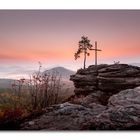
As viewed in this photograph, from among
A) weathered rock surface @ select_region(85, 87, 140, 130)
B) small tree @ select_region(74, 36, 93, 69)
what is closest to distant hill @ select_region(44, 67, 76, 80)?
small tree @ select_region(74, 36, 93, 69)

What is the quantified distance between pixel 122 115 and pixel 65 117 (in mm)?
686

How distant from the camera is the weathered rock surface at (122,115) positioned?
18.4 ft

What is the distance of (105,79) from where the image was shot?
5867mm

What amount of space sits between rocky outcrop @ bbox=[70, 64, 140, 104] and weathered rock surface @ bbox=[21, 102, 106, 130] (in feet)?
0.57

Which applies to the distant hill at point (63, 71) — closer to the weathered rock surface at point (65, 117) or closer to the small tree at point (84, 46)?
the small tree at point (84, 46)

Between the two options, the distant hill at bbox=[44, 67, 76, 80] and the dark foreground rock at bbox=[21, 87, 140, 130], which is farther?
the distant hill at bbox=[44, 67, 76, 80]

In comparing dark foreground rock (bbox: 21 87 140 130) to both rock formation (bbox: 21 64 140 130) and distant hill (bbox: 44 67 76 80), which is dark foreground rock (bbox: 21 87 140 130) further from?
distant hill (bbox: 44 67 76 80)

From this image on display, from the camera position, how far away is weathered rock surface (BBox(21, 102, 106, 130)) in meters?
5.69
